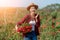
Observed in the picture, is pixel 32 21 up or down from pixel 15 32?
up

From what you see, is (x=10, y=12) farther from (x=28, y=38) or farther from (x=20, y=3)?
(x=28, y=38)

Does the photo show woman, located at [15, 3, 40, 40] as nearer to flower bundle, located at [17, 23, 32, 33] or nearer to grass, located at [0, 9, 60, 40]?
flower bundle, located at [17, 23, 32, 33]

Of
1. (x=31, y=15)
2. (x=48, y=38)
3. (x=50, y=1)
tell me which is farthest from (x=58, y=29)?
(x=31, y=15)

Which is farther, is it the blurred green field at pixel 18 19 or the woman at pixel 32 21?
the blurred green field at pixel 18 19

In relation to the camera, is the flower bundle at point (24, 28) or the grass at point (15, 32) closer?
the flower bundle at point (24, 28)

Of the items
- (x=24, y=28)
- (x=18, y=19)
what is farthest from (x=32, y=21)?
(x=18, y=19)

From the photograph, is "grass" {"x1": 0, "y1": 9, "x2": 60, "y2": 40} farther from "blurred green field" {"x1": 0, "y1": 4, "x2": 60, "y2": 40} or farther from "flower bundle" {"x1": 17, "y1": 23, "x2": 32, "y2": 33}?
"flower bundle" {"x1": 17, "y1": 23, "x2": 32, "y2": 33}

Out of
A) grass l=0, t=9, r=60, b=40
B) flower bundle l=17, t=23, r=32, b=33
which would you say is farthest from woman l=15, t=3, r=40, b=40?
grass l=0, t=9, r=60, b=40

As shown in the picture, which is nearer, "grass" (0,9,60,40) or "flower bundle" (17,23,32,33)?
"flower bundle" (17,23,32,33)

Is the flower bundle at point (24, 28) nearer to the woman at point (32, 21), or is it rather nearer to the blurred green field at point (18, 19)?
the woman at point (32, 21)

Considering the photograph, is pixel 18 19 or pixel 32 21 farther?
pixel 18 19

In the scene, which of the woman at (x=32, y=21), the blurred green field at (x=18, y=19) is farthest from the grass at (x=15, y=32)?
the woman at (x=32, y=21)

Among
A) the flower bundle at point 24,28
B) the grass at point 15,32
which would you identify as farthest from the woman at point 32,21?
the grass at point 15,32

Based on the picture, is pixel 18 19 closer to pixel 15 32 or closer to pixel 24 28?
pixel 15 32
